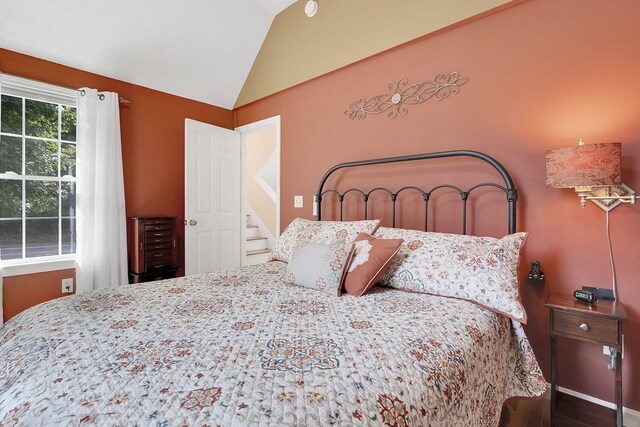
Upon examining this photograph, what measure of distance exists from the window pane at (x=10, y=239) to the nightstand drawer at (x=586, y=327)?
3.73m

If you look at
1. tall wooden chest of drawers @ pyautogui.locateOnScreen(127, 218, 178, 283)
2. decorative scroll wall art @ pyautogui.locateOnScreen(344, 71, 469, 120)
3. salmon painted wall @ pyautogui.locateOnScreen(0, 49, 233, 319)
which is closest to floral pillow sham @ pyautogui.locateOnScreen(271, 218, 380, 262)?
decorative scroll wall art @ pyautogui.locateOnScreen(344, 71, 469, 120)

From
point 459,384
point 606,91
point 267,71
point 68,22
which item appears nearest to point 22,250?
point 68,22

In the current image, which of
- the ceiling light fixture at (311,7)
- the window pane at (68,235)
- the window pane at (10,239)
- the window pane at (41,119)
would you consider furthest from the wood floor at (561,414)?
the window pane at (41,119)

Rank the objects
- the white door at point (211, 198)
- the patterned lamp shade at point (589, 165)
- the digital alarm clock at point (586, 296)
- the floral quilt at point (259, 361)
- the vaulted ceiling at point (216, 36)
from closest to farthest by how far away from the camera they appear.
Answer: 1. the floral quilt at point (259, 361)
2. the patterned lamp shade at point (589, 165)
3. the digital alarm clock at point (586, 296)
4. the vaulted ceiling at point (216, 36)
5. the white door at point (211, 198)

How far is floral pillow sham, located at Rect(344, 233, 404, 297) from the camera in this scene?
158cm

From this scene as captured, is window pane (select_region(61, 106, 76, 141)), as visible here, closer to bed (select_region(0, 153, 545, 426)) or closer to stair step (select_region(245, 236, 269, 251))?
bed (select_region(0, 153, 545, 426))

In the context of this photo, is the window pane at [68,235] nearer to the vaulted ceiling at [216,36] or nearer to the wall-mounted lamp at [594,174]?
the vaulted ceiling at [216,36]

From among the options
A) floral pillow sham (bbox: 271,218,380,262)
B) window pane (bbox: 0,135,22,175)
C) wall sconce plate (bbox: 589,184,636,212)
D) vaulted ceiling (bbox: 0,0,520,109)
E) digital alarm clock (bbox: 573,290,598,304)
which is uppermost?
vaulted ceiling (bbox: 0,0,520,109)

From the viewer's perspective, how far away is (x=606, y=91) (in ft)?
5.21

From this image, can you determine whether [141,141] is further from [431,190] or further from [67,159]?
[431,190]

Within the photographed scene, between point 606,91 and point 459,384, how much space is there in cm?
167

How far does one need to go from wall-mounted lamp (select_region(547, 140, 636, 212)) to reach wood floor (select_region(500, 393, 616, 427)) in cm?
A: 103

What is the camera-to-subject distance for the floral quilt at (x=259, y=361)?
0.67 meters

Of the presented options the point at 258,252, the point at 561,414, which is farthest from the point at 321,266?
the point at 258,252
